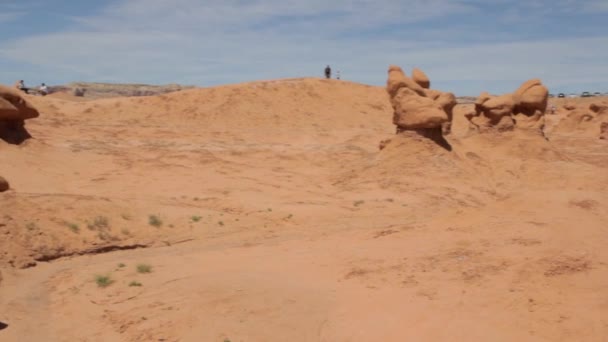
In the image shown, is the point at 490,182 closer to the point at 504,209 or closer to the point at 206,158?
the point at 504,209

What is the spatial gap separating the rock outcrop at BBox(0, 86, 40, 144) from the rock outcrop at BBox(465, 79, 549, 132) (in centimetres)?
1469

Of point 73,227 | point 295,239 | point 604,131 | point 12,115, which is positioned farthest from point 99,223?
point 604,131

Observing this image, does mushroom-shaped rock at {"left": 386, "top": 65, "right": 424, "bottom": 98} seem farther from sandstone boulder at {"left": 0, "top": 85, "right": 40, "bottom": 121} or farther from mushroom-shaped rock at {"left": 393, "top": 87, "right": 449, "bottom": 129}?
sandstone boulder at {"left": 0, "top": 85, "right": 40, "bottom": 121}

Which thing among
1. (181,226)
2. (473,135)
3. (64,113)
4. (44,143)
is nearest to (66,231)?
(181,226)

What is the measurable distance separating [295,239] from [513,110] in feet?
38.9

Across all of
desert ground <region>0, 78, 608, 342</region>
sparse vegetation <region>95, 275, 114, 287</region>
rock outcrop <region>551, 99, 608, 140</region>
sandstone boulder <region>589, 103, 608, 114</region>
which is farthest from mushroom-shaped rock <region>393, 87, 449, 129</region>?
sandstone boulder <region>589, 103, 608, 114</region>

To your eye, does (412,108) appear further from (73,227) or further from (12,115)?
(12,115)

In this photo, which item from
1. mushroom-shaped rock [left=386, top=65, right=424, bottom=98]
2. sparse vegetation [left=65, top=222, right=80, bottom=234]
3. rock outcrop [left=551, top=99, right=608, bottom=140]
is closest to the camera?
sparse vegetation [left=65, top=222, right=80, bottom=234]

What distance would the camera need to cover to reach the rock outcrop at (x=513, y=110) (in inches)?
810

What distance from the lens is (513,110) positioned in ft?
69.8

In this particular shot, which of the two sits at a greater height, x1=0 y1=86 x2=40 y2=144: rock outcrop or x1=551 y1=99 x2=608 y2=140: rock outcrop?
x1=0 y1=86 x2=40 y2=144: rock outcrop

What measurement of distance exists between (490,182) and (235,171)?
25.8 ft

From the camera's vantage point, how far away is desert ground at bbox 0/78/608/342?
7.62 metres

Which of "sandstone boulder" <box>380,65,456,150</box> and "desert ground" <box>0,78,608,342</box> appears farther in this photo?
"sandstone boulder" <box>380,65,456,150</box>
